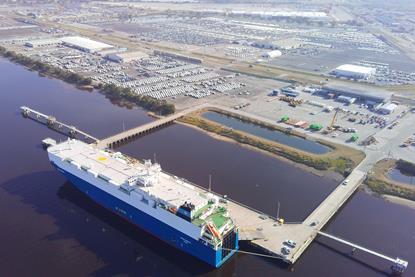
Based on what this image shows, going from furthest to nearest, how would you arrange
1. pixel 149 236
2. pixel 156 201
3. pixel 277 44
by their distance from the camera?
pixel 277 44, pixel 149 236, pixel 156 201

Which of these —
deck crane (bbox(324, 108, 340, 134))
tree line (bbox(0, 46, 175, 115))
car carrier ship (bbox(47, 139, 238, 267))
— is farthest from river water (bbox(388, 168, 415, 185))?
tree line (bbox(0, 46, 175, 115))

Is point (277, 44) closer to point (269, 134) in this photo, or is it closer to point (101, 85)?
point (101, 85)

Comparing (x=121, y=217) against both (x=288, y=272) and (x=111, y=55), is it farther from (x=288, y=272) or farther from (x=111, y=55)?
(x=111, y=55)

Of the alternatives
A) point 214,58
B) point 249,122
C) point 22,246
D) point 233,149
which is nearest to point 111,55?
point 214,58

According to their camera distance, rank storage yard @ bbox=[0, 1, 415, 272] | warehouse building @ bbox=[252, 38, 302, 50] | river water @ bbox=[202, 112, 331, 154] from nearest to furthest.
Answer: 1. storage yard @ bbox=[0, 1, 415, 272]
2. river water @ bbox=[202, 112, 331, 154]
3. warehouse building @ bbox=[252, 38, 302, 50]

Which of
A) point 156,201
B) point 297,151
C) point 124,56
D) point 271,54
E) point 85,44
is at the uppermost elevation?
point 85,44

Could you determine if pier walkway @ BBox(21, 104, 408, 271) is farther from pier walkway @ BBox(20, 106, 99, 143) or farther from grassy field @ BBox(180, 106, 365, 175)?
pier walkway @ BBox(20, 106, 99, 143)

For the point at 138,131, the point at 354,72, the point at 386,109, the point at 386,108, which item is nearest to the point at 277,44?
the point at 354,72
